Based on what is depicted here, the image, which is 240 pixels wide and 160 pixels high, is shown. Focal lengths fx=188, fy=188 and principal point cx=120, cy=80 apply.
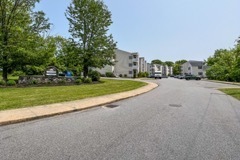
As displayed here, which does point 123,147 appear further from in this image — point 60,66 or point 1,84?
point 60,66

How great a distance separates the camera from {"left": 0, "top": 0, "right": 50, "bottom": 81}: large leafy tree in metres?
16.9

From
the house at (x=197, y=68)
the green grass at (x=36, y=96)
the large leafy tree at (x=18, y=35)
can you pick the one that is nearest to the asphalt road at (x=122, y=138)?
the green grass at (x=36, y=96)

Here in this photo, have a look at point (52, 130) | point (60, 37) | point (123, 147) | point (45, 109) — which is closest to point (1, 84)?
point (45, 109)

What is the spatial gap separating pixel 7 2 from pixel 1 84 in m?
7.97

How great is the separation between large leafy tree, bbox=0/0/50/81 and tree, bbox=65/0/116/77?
7339 millimetres

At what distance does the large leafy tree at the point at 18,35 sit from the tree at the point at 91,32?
289 inches

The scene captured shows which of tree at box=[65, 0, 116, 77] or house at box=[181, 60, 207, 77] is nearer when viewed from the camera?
tree at box=[65, 0, 116, 77]

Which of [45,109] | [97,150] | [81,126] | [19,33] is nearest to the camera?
[97,150]

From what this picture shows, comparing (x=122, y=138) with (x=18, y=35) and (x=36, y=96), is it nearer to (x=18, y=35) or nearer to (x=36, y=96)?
(x=36, y=96)

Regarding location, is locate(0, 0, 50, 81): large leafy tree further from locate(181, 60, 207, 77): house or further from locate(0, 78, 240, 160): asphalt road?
locate(181, 60, 207, 77): house

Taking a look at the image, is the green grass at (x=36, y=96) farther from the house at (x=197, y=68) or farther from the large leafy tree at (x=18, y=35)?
the house at (x=197, y=68)

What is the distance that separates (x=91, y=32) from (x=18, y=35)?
35.6 ft

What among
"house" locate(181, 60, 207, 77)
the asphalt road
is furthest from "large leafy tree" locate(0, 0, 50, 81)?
"house" locate(181, 60, 207, 77)

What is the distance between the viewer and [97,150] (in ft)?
12.9
